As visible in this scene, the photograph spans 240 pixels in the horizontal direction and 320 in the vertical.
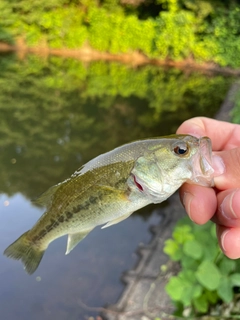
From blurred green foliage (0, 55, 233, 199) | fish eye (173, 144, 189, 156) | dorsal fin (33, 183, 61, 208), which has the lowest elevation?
blurred green foliage (0, 55, 233, 199)

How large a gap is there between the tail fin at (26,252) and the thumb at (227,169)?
1.16 m

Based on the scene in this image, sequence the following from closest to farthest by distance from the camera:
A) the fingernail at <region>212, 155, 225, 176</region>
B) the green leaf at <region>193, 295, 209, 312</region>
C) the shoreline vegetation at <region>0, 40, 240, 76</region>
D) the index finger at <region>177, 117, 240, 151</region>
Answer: the fingernail at <region>212, 155, 225, 176</region>
the index finger at <region>177, 117, 240, 151</region>
the green leaf at <region>193, 295, 209, 312</region>
the shoreline vegetation at <region>0, 40, 240, 76</region>

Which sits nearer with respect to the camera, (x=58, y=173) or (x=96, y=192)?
(x=96, y=192)

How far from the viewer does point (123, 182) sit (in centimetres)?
199

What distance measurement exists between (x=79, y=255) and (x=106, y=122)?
19.4 feet

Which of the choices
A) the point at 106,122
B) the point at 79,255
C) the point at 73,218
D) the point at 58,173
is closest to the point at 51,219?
the point at 73,218

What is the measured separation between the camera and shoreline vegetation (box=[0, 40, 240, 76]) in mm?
23266

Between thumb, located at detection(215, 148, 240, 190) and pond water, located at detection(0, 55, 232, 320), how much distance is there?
341 cm

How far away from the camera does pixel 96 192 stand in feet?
6.49

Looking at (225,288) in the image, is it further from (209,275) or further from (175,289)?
(175,289)

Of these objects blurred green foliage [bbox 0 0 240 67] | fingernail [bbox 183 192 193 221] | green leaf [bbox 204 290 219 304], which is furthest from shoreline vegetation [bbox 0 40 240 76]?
fingernail [bbox 183 192 193 221]

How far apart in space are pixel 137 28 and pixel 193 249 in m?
22.6

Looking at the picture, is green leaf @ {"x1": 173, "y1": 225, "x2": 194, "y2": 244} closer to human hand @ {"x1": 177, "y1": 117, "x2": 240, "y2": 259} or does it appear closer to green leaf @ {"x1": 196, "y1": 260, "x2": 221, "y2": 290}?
green leaf @ {"x1": 196, "y1": 260, "x2": 221, "y2": 290}

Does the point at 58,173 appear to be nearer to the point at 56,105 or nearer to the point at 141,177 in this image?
the point at 56,105
